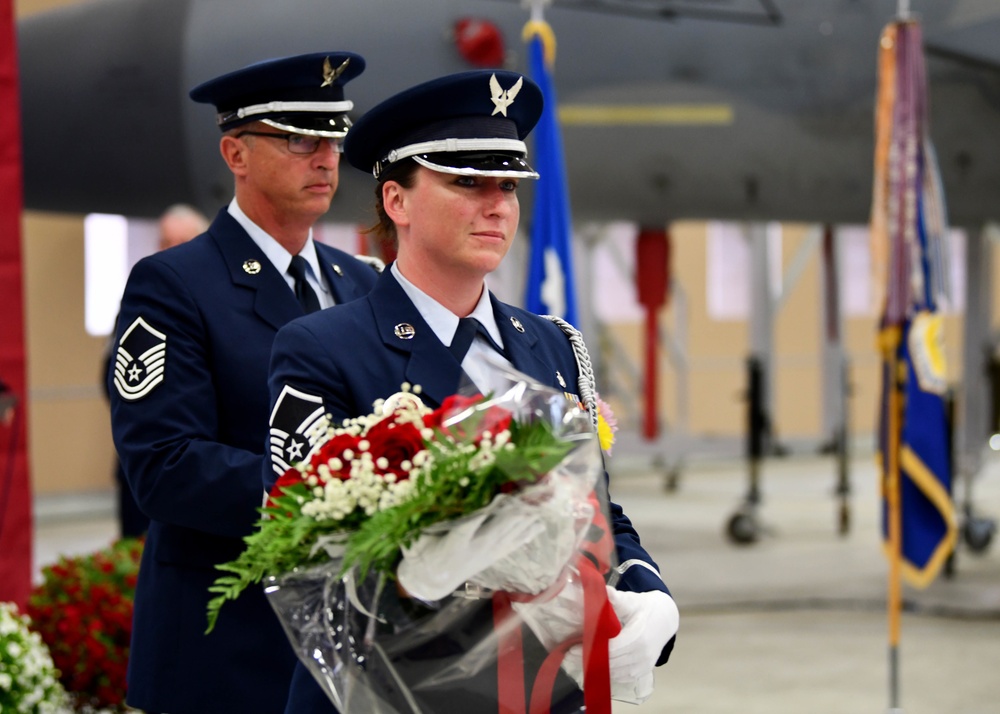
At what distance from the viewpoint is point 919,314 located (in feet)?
13.3

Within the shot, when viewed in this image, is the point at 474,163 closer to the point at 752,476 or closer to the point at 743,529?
the point at 743,529

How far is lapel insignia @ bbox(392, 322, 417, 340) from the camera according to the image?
1.53m

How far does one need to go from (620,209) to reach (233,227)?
4.38m

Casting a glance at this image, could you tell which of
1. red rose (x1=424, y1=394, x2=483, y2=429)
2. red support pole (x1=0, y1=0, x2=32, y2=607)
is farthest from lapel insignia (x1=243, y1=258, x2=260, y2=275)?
red support pole (x1=0, y1=0, x2=32, y2=607)

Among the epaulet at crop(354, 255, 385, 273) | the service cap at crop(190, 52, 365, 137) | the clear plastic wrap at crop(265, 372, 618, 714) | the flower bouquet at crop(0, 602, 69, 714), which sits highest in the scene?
the service cap at crop(190, 52, 365, 137)

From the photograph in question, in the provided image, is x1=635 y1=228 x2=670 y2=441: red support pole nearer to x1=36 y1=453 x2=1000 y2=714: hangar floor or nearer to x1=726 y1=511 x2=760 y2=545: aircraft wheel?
x1=726 y1=511 x2=760 y2=545: aircraft wheel

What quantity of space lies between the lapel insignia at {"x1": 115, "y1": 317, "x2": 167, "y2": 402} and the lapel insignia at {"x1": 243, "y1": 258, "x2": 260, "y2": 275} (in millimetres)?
175

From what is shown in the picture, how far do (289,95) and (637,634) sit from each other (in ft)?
3.45

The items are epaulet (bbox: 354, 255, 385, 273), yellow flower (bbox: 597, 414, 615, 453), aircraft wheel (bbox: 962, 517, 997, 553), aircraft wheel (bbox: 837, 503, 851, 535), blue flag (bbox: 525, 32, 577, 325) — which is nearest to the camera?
yellow flower (bbox: 597, 414, 615, 453)

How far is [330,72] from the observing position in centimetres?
203

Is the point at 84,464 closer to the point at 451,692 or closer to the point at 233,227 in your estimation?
the point at 233,227

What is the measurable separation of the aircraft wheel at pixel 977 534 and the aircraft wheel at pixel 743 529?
3.68ft

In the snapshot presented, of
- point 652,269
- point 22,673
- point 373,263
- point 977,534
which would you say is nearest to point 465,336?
point 373,263

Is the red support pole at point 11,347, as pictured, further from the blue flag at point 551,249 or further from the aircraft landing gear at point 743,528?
the aircraft landing gear at point 743,528
